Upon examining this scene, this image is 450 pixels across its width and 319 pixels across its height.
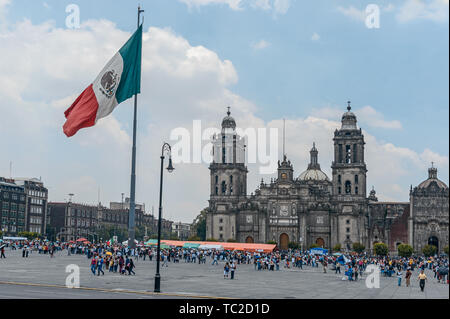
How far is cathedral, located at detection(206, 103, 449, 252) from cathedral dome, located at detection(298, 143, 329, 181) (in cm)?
1662

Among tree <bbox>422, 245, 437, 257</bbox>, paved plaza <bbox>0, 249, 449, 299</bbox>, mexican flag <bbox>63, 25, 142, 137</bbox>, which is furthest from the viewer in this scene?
tree <bbox>422, 245, 437, 257</bbox>

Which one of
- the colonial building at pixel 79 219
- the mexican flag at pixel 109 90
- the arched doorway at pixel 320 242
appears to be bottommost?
the arched doorway at pixel 320 242

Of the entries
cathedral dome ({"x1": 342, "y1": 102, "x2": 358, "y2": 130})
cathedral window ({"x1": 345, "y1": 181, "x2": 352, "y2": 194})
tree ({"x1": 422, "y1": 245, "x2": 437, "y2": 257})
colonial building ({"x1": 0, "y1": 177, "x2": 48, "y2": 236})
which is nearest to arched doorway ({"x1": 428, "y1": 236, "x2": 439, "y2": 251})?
tree ({"x1": 422, "y1": 245, "x2": 437, "y2": 257})

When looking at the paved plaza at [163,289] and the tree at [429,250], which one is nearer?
the paved plaza at [163,289]

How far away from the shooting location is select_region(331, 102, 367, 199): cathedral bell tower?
119m

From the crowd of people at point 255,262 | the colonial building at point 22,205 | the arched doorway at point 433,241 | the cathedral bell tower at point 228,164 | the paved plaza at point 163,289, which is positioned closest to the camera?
the paved plaza at point 163,289

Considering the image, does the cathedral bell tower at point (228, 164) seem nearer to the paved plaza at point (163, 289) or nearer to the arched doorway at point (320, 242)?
the arched doorway at point (320, 242)

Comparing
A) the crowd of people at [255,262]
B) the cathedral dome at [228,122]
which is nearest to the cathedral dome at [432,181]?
the cathedral dome at [228,122]

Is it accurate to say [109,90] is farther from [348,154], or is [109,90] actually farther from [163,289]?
[348,154]

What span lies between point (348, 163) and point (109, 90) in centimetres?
9565

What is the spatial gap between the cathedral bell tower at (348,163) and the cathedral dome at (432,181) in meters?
13.5

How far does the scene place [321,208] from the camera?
120625mm

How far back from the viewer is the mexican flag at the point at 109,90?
29484 millimetres

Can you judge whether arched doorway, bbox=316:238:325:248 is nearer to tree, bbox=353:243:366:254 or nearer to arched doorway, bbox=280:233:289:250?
arched doorway, bbox=280:233:289:250
